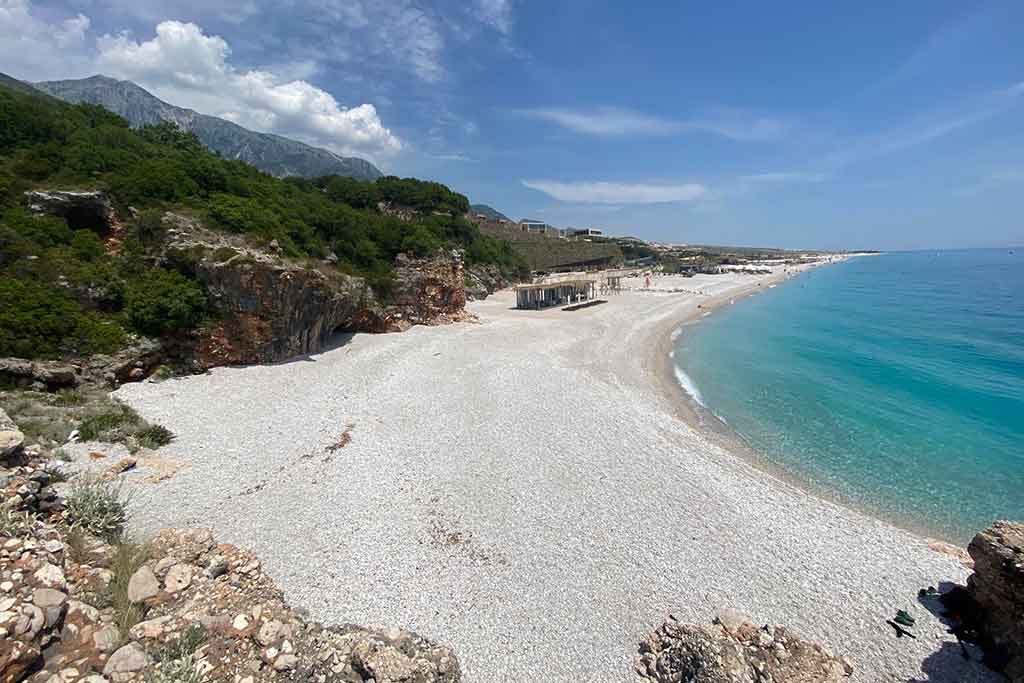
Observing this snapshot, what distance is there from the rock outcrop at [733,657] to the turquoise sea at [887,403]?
6.24 meters

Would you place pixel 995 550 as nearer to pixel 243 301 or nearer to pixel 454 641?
pixel 454 641

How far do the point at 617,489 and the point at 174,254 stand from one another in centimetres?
1674

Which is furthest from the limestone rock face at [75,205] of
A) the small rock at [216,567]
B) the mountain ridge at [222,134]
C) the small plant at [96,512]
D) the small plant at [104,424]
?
the mountain ridge at [222,134]

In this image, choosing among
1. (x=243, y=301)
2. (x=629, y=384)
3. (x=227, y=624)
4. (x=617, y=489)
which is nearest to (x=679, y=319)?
(x=629, y=384)

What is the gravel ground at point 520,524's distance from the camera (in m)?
6.36

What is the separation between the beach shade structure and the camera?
36.4m

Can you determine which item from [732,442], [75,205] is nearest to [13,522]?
[732,442]

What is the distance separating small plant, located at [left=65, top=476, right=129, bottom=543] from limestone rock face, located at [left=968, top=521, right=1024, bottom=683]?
505 inches

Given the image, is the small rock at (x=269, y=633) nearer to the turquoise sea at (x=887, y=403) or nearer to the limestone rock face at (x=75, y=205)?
the turquoise sea at (x=887, y=403)

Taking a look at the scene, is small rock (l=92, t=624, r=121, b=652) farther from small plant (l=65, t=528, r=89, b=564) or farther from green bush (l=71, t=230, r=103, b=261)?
green bush (l=71, t=230, r=103, b=261)

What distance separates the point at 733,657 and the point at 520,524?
4226 millimetres

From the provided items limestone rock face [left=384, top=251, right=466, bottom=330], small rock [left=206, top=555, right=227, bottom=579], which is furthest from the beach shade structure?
small rock [left=206, top=555, right=227, bottom=579]

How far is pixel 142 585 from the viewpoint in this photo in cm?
509

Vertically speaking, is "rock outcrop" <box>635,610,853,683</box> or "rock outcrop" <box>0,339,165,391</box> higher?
"rock outcrop" <box>0,339,165,391</box>
